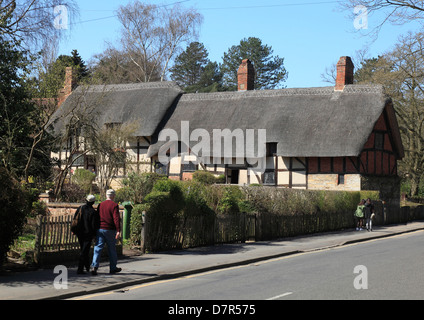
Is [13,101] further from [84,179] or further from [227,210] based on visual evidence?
[84,179]

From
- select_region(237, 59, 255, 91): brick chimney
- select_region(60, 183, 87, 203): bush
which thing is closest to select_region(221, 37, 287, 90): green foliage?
select_region(237, 59, 255, 91): brick chimney

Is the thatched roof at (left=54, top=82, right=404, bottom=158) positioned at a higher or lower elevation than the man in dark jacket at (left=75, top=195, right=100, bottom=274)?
higher

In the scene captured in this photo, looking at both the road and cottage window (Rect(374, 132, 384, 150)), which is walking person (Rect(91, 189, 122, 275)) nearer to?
the road

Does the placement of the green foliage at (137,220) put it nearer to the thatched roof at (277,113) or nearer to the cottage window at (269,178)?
the thatched roof at (277,113)

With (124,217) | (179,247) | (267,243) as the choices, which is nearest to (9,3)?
(124,217)

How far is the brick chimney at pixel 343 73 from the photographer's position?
137ft

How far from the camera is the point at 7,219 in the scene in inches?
468

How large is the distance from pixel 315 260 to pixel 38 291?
343 inches

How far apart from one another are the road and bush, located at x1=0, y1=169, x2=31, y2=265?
2687mm

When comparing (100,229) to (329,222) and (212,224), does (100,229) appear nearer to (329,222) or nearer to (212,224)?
(212,224)

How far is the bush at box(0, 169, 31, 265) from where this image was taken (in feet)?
38.7

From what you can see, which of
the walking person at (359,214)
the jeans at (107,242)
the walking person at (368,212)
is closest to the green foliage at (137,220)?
the jeans at (107,242)

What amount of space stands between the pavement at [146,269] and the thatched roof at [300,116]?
620 inches

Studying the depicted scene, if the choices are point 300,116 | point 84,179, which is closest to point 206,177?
point 84,179
